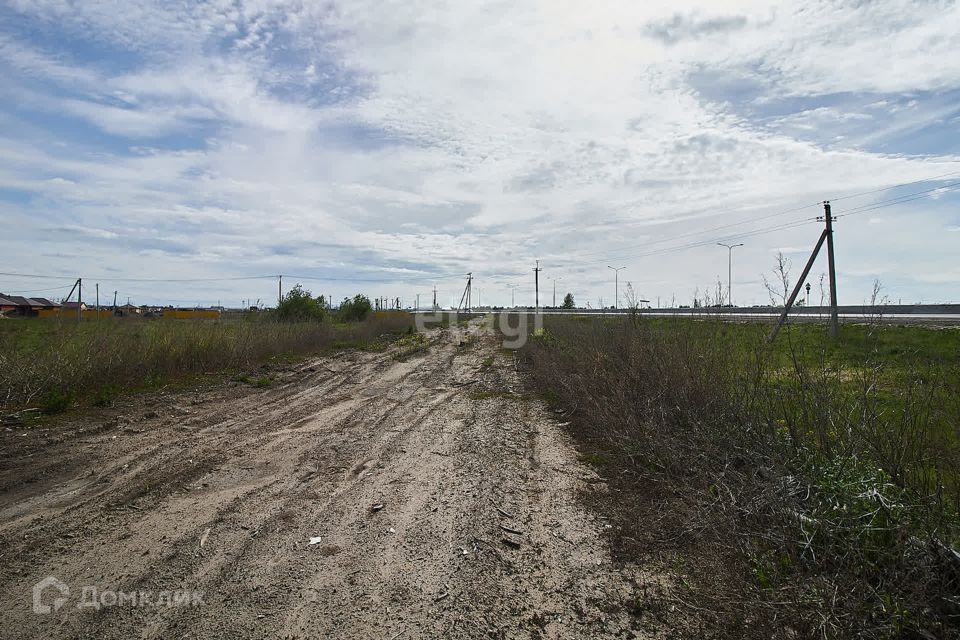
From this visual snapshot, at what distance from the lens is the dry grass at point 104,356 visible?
26.9 ft

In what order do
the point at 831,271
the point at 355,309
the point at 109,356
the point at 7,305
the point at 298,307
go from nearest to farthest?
the point at 109,356, the point at 831,271, the point at 298,307, the point at 355,309, the point at 7,305

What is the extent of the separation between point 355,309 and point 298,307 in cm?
919

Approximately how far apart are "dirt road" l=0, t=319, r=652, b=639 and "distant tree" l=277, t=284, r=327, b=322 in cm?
2239

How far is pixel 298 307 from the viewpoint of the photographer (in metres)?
30.2

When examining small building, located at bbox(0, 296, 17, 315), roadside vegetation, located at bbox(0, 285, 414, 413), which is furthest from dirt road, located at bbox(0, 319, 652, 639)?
small building, located at bbox(0, 296, 17, 315)

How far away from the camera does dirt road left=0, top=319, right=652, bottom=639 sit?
2.89 meters

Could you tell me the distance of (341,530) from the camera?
13.2ft

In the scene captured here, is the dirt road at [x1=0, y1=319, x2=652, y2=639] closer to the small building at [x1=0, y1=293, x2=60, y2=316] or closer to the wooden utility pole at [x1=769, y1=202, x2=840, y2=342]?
the wooden utility pole at [x1=769, y1=202, x2=840, y2=342]

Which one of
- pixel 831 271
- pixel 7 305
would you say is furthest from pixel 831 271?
pixel 7 305

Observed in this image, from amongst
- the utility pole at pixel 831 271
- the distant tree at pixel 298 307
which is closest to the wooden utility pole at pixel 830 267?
the utility pole at pixel 831 271

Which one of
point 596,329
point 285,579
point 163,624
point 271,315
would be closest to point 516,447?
point 285,579

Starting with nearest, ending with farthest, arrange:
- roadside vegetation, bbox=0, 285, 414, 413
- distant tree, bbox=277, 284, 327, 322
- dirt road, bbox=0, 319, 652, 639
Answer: dirt road, bbox=0, 319, 652, 639
roadside vegetation, bbox=0, 285, 414, 413
distant tree, bbox=277, 284, 327, 322

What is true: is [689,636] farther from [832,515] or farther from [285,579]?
[285,579]

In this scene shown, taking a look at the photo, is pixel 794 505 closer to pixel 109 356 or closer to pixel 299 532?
pixel 299 532
